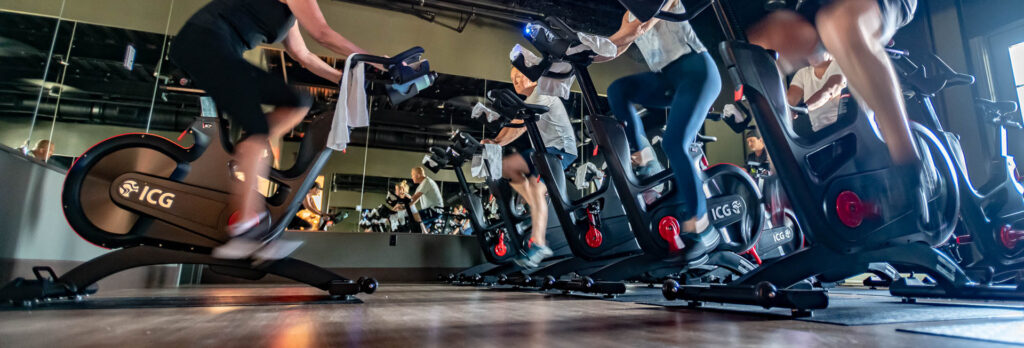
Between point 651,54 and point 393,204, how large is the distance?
160 inches

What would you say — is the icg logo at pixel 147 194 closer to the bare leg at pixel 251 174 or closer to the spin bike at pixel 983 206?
the bare leg at pixel 251 174

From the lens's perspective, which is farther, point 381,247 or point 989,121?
point 381,247

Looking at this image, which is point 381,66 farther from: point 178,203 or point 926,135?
point 926,135

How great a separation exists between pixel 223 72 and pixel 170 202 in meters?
0.58

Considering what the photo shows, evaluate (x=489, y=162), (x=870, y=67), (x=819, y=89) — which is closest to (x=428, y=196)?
(x=489, y=162)

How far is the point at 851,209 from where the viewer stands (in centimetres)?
145

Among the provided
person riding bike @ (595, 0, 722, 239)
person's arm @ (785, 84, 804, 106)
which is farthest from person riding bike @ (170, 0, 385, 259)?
person's arm @ (785, 84, 804, 106)

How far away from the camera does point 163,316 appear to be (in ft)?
3.97

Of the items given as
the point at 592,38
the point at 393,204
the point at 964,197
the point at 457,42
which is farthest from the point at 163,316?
the point at 457,42

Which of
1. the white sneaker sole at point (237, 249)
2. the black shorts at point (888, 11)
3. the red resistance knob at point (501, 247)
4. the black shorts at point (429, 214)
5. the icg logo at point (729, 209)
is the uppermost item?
the black shorts at point (888, 11)

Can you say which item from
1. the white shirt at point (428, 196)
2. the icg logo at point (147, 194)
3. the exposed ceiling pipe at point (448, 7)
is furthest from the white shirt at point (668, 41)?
the exposed ceiling pipe at point (448, 7)

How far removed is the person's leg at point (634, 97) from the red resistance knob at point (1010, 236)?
1665mm

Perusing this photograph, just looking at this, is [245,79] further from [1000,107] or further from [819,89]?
[1000,107]

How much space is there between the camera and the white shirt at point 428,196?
17.7ft
